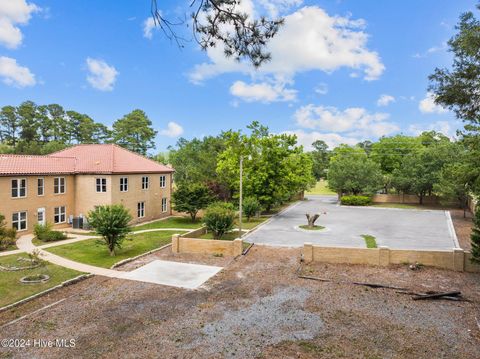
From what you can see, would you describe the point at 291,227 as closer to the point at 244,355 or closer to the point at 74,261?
the point at 74,261

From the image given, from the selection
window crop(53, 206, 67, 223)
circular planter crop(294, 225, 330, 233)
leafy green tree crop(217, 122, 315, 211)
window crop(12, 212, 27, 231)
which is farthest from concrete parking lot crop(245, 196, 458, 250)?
window crop(12, 212, 27, 231)

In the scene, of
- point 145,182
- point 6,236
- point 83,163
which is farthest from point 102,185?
point 6,236

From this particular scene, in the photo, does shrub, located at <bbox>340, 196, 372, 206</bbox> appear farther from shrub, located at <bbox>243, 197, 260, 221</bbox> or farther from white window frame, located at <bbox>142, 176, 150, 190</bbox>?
white window frame, located at <bbox>142, 176, 150, 190</bbox>

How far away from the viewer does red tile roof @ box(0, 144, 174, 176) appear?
2411 centimetres

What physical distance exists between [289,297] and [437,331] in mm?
4733

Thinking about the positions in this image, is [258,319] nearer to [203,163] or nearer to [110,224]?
→ [110,224]

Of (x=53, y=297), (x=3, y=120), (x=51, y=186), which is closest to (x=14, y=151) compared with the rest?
(x=3, y=120)

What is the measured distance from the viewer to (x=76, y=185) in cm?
2778

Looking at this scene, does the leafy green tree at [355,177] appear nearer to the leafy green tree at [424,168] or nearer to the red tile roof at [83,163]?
the leafy green tree at [424,168]

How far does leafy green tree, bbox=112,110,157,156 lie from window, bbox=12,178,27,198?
39.4 metres

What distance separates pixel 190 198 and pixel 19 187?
43.8 ft

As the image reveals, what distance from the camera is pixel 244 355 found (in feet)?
26.6

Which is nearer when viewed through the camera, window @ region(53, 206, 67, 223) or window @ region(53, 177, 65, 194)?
window @ region(53, 177, 65, 194)

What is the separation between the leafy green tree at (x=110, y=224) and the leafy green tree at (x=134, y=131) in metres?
46.9
